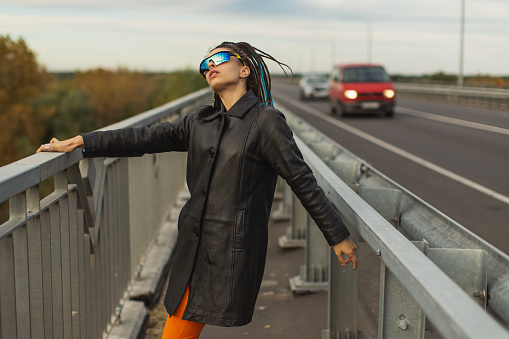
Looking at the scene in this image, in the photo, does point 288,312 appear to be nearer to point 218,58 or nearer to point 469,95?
point 218,58

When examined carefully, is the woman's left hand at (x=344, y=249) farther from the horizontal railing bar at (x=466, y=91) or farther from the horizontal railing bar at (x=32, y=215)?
the horizontal railing bar at (x=466, y=91)

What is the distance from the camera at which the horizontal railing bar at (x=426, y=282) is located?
4.97 ft

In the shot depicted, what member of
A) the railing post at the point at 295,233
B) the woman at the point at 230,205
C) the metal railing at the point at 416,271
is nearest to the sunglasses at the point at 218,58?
the woman at the point at 230,205

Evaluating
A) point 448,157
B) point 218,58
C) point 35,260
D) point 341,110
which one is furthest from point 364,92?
point 35,260

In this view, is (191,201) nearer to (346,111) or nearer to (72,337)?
(72,337)

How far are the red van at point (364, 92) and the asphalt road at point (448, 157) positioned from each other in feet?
1.42

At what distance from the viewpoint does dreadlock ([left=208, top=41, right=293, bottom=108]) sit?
10.2 ft

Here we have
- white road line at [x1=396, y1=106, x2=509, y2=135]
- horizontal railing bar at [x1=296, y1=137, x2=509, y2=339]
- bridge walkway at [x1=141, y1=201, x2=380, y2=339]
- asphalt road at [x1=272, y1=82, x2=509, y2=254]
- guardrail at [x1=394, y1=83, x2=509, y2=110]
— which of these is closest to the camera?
horizontal railing bar at [x1=296, y1=137, x2=509, y2=339]

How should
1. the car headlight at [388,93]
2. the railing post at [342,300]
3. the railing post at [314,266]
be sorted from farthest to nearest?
the car headlight at [388,93] < the railing post at [314,266] < the railing post at [342,300]

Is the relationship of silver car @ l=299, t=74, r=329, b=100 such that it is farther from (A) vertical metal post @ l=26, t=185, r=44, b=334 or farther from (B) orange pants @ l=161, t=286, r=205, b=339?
(A) vertical metal post @ l=26, t=185, r=44, b=334

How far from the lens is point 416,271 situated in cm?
197

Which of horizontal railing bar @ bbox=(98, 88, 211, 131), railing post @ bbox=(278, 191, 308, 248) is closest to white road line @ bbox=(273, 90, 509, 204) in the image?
railing post @ bbox=(278, 191, 308, 248)

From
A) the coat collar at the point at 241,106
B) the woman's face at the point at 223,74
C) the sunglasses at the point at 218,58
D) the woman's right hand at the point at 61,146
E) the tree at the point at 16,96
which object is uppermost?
the sunglasses at the point at 218,58

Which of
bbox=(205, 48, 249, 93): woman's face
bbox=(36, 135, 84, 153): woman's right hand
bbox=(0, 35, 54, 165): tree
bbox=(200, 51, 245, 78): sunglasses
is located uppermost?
bbox=(200, 51, 245, 78): sunglasses
